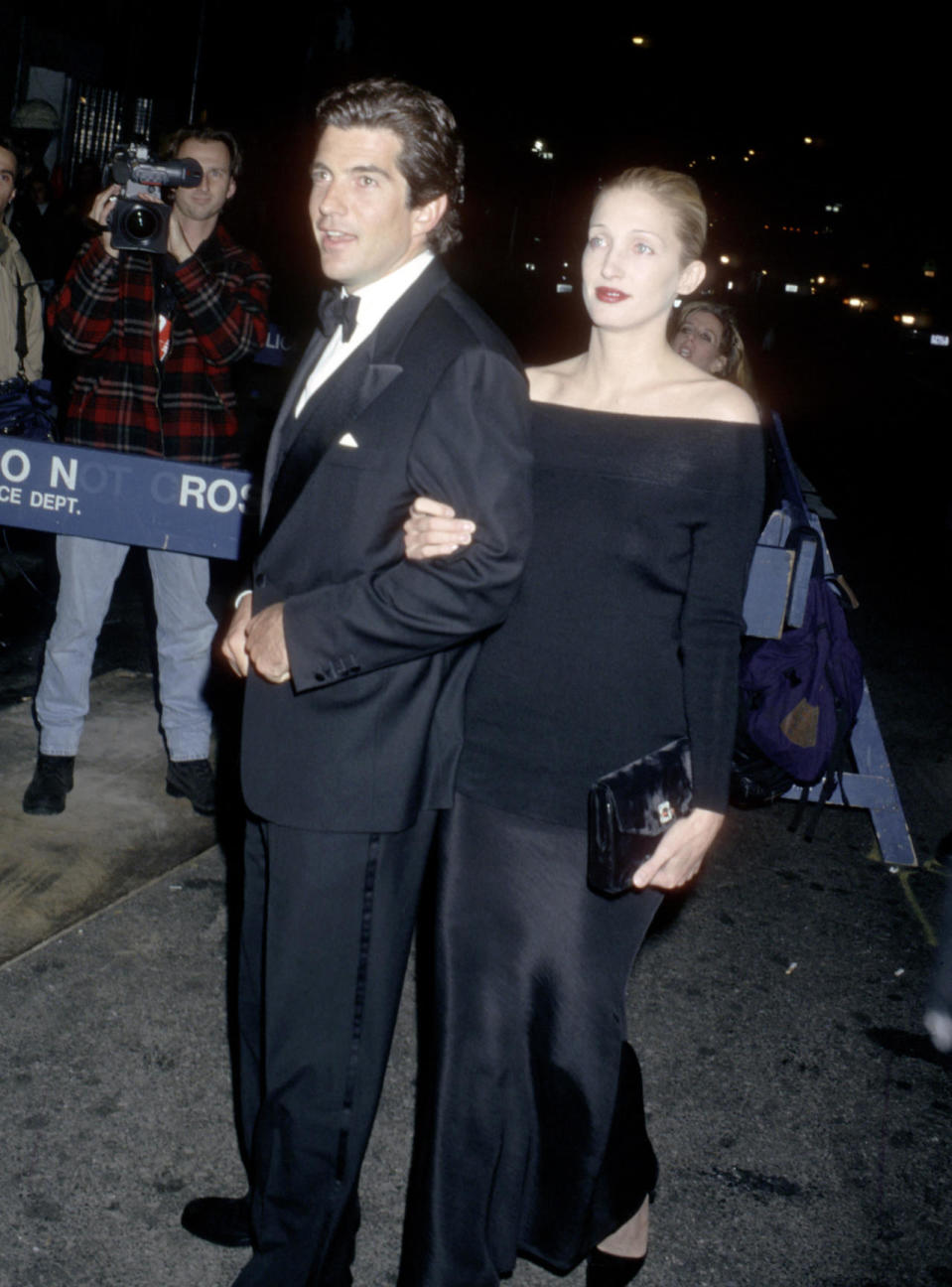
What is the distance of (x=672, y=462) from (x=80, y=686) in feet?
9.22

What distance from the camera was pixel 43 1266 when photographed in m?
2.45

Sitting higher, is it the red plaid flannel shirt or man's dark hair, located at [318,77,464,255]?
man's dark hair, located at [318,77,464,255]

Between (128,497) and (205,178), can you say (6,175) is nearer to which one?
(205,178)

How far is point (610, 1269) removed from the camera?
258cm

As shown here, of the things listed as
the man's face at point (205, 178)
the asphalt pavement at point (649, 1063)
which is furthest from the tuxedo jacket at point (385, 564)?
the man's face at point (205, 178)

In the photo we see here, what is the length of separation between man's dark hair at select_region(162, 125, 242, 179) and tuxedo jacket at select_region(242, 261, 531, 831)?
2.27 metres

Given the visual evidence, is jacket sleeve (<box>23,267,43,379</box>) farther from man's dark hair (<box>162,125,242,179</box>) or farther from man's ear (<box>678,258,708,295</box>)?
man's ear (<box>678,258,708,295</box>)

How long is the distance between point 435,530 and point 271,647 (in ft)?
1.16

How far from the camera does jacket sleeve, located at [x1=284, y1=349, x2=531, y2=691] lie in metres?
1.98

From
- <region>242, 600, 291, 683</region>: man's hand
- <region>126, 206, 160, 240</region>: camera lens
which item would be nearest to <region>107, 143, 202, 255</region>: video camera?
<region>126, 206, 160, 240</region>: camera lens

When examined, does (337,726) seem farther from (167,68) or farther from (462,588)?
(167,68)

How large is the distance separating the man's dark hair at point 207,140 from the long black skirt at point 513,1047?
9.04 ft

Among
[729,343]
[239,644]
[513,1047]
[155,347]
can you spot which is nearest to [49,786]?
[155,347]

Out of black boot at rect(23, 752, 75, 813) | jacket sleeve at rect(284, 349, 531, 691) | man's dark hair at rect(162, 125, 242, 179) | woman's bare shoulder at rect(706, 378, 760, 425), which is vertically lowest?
black boot at rect(23, 752, 75, 813)
